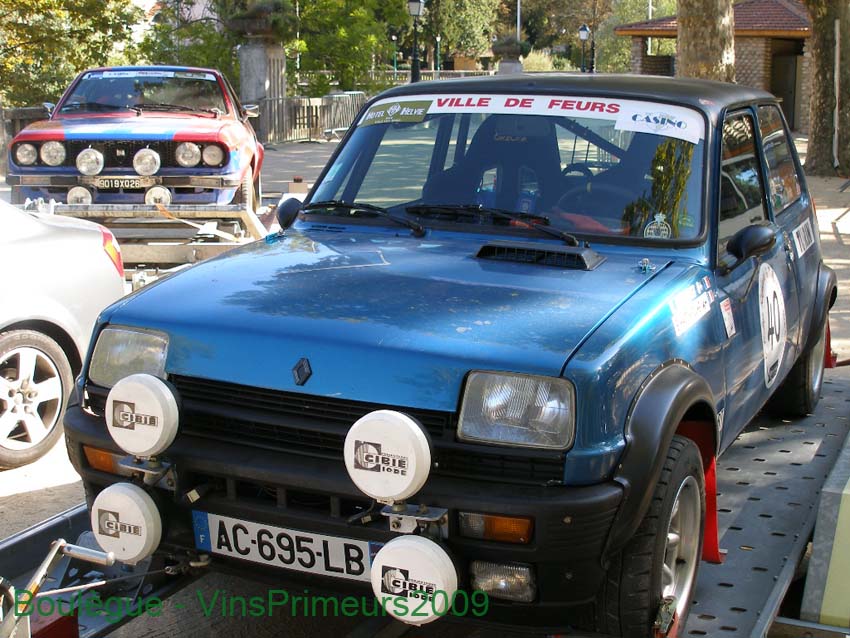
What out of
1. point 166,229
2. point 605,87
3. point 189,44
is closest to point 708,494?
point 605,87

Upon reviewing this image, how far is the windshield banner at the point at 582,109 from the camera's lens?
430 centimetres

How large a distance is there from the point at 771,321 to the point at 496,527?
217 centimetres

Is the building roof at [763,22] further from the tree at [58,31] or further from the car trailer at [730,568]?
the car trailer at [730,568]

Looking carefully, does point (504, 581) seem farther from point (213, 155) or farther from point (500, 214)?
point (213, 155)

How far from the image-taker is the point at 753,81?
36.7 m

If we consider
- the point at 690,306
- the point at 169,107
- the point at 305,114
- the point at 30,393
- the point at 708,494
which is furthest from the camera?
the point at 305,114

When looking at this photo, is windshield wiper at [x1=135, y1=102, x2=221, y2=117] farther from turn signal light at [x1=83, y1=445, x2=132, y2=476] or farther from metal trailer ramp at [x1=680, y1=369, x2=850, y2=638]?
turn signal light at [x1=83, y1=445, x2=132, y2=476]

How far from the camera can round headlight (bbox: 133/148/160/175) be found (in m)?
9.85

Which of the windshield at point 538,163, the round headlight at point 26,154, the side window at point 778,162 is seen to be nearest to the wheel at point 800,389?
the side window at point 778,162

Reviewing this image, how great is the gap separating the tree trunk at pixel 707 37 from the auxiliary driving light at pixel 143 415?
11.7 meters

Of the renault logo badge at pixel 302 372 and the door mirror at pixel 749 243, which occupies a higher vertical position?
the door mirror at pixel 749 243

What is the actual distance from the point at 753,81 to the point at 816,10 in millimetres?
17322

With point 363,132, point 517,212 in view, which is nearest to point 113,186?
point 363,132

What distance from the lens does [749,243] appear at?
13.4ft
